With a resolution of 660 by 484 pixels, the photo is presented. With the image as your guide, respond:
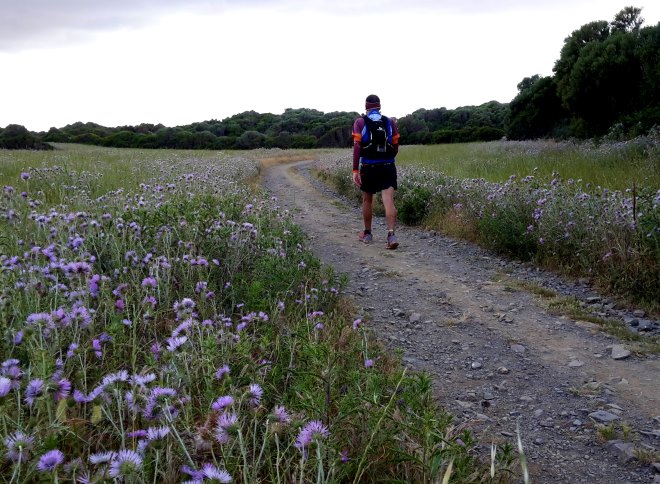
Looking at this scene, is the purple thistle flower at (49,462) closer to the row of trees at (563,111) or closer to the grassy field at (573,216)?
the grassy field at (573,216)

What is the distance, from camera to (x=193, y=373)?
233 cm

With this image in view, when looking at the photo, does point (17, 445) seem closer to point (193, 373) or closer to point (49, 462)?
point (49, 462)

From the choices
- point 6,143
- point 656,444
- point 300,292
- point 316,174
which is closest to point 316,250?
point 300,292

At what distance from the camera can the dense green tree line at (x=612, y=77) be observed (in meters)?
16.8

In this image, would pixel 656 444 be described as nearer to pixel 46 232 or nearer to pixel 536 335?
pixel 536 335

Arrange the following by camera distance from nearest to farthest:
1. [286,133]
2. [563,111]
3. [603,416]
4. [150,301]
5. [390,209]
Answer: [603,416] → [150,301] → [390,209] → [563,111] → [286,133]

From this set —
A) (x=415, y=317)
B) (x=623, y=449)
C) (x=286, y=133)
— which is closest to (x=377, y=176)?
(x=415, y=317)

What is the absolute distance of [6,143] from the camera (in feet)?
88.8

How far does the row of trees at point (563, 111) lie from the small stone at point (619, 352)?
15.2 metres

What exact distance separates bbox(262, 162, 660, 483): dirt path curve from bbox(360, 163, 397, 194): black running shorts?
4.31 ft

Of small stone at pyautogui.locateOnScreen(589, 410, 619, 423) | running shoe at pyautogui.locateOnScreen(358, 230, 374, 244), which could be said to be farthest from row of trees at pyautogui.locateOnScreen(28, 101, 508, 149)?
small stone at pyautogui.locateOnScreen(589, 410, 619, 423)

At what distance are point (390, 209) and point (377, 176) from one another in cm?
53

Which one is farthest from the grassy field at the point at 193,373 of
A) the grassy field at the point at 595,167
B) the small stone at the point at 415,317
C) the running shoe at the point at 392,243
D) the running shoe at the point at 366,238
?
the grassy field at the point at 595,167

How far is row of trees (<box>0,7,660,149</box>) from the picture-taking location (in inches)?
698
